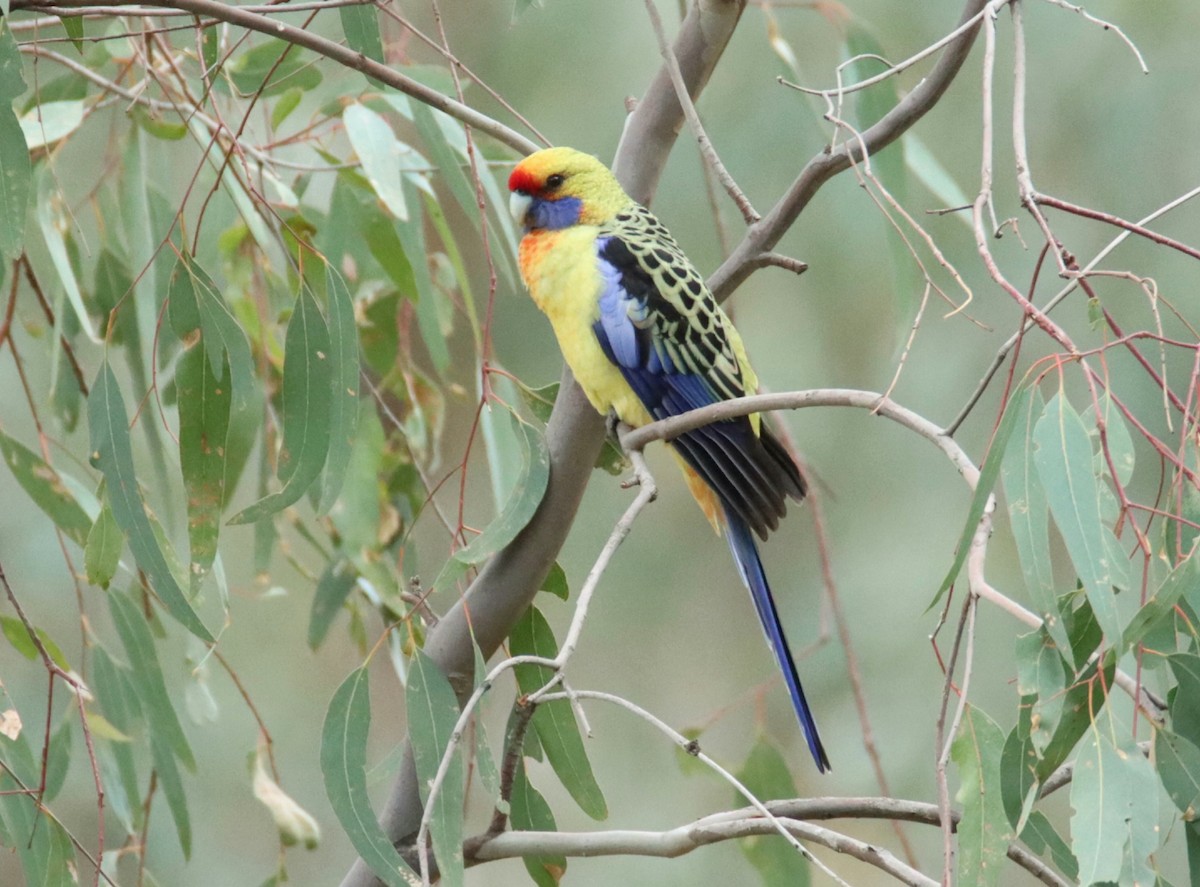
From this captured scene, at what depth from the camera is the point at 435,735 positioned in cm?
135

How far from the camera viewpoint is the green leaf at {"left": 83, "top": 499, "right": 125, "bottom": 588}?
144 centimetres

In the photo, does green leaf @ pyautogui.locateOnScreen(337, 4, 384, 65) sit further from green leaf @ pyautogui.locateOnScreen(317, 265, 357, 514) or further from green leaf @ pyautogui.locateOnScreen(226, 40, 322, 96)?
green leaf @ pyautogui.locateOnScreen(226, 40, 322, 96)

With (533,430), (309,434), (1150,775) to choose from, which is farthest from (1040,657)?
(309,434)

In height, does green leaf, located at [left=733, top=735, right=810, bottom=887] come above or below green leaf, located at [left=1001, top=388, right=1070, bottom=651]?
below

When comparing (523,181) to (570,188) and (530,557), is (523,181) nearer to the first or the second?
(570,188)

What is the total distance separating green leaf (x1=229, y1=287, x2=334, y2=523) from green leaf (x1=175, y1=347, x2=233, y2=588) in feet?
0.19

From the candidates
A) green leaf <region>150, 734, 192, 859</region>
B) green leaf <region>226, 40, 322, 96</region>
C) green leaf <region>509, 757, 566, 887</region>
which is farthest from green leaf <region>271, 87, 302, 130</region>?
green leaf <region>509, 757, 566, 887</region>

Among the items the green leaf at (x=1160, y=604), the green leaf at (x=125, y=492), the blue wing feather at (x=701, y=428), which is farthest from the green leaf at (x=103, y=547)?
the green leaf at (x=1160, y=604)

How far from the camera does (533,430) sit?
151 centimetres

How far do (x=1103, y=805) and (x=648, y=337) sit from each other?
1023 mm

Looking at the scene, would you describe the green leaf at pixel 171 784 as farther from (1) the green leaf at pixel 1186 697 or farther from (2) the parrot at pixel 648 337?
(1) the green leaf at pixel 1186 697

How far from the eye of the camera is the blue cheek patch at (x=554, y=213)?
6.70 feet

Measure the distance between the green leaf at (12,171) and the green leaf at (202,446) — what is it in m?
0.23

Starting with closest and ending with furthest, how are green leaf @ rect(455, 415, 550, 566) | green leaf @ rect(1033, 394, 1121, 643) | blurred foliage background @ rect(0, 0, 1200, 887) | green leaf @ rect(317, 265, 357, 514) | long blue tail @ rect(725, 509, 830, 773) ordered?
1. green leaf @ rect(1033, 394, 1121, 643)
2. green leaf @ rect(455, 415, 550, 566)
3. green leaf @ rect(317, 265, 357, 514)
4. long blue tail @ rect(725, 509, 830, 773)
5. blurred foliage background @ rect(0, 0, 1200, 887)
